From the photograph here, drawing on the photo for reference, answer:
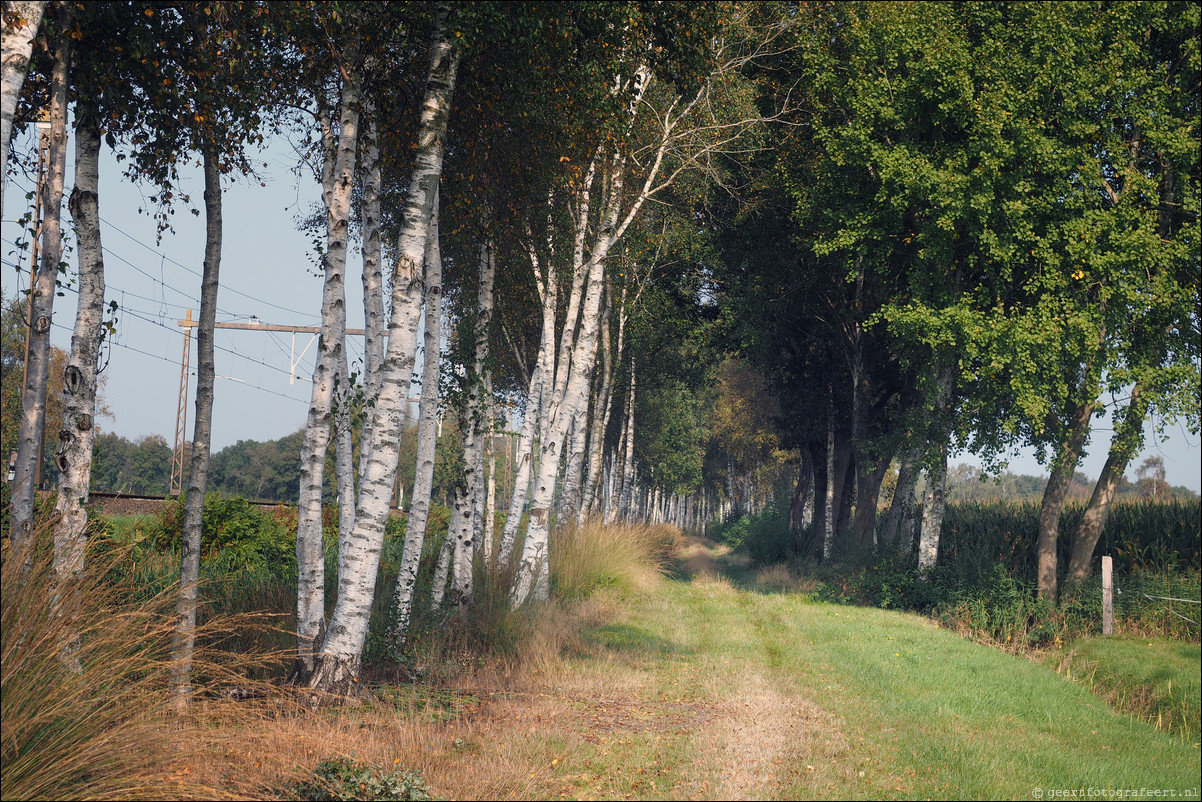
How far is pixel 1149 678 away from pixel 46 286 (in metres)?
11.8

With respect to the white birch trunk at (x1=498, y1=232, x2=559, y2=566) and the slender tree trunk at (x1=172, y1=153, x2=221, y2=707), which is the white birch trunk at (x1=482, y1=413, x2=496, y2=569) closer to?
the white birch trunk at (x1=498, y1=232, x2=559, y2=566)

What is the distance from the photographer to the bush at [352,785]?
5391mm

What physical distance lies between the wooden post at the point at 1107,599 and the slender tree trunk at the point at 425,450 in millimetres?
10216

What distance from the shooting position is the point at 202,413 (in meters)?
7.82

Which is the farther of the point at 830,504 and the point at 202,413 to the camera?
the point at 830,504

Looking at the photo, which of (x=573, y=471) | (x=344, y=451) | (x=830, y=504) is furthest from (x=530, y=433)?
(x=830, y=504)

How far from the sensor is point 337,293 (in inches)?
340

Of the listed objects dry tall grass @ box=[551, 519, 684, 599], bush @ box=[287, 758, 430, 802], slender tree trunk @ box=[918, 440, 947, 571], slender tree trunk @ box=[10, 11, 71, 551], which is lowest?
bush @ box=[287, 758, 430, 802]

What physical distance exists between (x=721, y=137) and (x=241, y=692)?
45.6 ft

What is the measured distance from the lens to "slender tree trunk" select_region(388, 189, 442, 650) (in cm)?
1043

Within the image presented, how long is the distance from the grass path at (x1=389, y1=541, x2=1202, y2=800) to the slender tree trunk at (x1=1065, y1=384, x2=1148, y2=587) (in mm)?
3296

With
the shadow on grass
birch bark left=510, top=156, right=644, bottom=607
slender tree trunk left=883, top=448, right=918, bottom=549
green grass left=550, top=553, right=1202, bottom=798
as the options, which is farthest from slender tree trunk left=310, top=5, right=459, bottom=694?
slender tree trunk left=883, top=448, right=918, bottom=549

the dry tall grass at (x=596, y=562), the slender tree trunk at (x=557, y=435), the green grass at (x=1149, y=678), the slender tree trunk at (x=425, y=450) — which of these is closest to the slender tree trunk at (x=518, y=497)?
the slender tree trunk at (x=557, y=435)

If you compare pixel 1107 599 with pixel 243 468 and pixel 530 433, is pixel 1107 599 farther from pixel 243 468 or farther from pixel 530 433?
pixel 243 468
